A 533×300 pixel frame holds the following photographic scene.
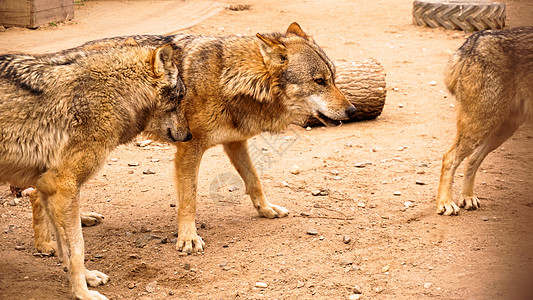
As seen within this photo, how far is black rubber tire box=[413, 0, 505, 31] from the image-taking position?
13.0 meters

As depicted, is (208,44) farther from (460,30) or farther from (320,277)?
(460,30)

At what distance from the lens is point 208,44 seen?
5.12 meters

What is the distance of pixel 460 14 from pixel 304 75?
9692 mm

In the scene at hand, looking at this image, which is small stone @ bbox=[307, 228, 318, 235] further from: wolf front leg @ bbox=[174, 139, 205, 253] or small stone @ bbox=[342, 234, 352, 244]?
wolf front leg @ bbox=[174, 139, 205, 253]

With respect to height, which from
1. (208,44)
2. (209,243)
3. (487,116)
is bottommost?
(209,243)

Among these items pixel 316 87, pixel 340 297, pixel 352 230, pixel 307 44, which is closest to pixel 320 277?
pixel 340 297

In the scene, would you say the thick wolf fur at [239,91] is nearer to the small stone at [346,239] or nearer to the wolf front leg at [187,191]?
the wolf front leg at [187,191]

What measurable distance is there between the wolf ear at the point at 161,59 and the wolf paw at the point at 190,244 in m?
1.55

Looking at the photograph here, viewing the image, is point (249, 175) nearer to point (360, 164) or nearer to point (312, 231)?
point (312, 231)

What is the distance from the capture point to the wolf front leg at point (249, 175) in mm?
5551

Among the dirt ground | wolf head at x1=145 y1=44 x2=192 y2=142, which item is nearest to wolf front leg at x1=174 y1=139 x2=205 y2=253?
the dirt ground

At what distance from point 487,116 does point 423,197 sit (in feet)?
3.73

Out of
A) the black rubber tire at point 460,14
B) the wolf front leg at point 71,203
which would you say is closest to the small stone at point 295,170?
the wolf front leg at point 71,203

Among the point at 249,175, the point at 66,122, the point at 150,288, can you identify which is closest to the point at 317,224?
the point at 249,175
